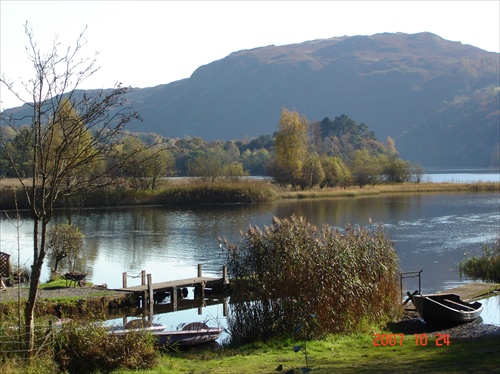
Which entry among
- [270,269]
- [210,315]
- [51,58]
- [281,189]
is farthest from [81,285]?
[281,189]

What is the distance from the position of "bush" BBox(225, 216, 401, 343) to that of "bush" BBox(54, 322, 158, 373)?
4586 mm

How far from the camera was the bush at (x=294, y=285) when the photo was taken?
1773 centimetres

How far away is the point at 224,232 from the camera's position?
51.2 meters

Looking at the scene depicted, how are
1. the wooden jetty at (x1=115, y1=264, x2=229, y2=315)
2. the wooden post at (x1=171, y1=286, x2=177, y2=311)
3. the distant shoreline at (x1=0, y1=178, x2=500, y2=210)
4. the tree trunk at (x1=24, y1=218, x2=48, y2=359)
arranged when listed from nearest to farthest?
1. the tree trunk at (x1=24, y1=218, x2=48, y2=359)
2. the wooden jetty at (x1=115, y1=264, x2=229, y2=315)
3. the wooden post at (x1=171, y1=286, x2=177, y2=311)
4. the distant shoreline at (x1=0, y1=178, x2=500, y2=210)

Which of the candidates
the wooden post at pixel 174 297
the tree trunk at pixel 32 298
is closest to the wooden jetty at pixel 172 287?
the wooden post at pixel 174 297

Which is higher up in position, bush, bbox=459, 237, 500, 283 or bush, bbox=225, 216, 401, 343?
bush, bbox=225, 216, 401, 343

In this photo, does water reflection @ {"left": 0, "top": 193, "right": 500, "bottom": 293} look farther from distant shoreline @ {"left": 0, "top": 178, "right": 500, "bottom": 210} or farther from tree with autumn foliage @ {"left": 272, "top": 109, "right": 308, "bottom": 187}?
tree with autumn foliage @ {"left": 272, "top": 109, "right": 308, "bottom": 187}

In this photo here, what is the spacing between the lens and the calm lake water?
35.1 meters

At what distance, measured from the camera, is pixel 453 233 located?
1988 inches

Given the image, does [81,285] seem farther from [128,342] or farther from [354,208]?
[354,208]

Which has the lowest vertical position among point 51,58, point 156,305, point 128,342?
point 156,305

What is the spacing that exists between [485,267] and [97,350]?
74.7ft

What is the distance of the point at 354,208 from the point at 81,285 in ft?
158
